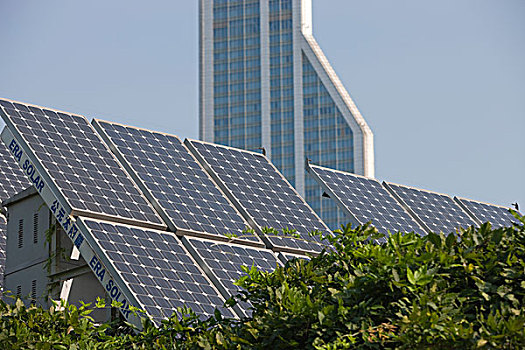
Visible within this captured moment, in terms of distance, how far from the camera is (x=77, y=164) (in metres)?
19.2

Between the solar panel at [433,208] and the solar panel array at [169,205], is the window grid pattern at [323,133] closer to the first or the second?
the solar panel at [433,208]

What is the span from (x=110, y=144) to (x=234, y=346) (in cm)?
1169

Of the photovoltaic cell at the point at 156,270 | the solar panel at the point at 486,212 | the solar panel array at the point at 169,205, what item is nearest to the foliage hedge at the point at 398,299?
the solar panel array at the point at 169,205

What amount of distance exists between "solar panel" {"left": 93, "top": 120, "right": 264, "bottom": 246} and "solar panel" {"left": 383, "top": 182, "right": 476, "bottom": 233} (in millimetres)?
7276

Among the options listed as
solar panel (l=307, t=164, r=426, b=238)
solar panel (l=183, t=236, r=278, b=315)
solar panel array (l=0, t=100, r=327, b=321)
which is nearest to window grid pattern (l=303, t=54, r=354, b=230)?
solar panel (l=307, t=164, r=426, b=238)

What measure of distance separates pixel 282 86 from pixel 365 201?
148m

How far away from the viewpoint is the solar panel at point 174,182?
19.5 m

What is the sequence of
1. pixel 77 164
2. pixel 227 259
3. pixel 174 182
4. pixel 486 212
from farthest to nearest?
1. pixel 486 212
2. pixel 174 182
3. pixel 77 164
4. pixel 227 259

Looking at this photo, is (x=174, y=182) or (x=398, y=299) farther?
(x=174, y=182)

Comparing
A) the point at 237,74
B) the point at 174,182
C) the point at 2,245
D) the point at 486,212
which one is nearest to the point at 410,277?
the point at 174,182

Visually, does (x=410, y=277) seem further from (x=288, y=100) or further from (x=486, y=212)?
(x=288, y=100)

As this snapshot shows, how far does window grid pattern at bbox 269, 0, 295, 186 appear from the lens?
562 feet

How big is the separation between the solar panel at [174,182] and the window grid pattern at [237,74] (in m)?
150

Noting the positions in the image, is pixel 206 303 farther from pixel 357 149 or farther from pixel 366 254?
pixel 357 149
